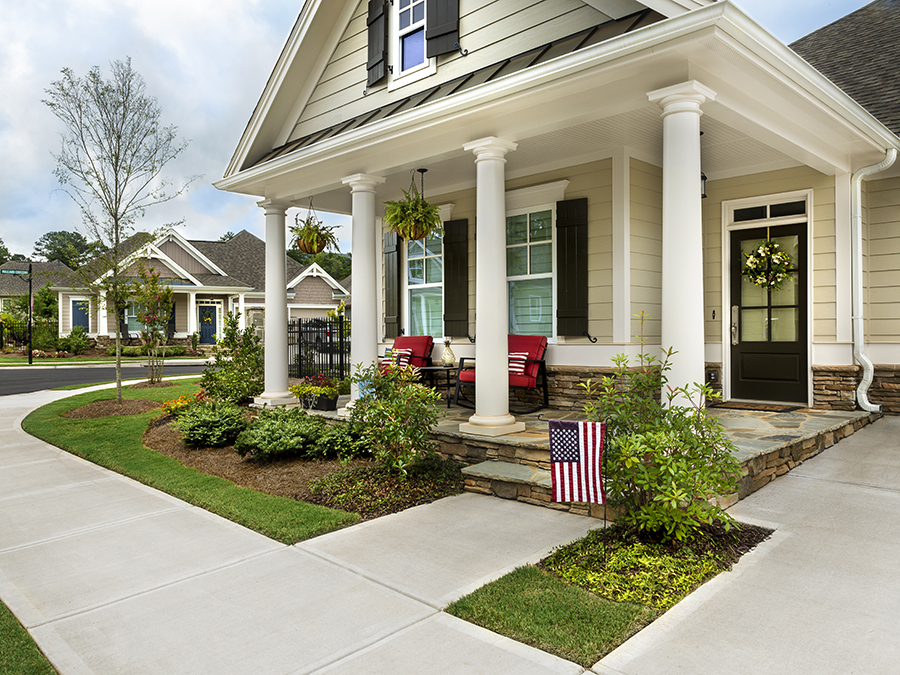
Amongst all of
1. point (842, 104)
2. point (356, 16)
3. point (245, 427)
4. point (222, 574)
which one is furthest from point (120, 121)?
point (842, 104)

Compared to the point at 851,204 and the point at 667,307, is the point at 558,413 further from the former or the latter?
the point at 851,204

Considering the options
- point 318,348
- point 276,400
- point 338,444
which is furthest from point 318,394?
point 318,348

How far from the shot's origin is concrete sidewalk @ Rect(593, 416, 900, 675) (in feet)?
7.56

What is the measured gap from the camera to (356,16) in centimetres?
766

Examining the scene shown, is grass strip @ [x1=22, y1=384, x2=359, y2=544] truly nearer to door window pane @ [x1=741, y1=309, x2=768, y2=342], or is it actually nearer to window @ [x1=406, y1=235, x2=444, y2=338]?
window @ [x1=406, y1=235, x2=444, y2=338]

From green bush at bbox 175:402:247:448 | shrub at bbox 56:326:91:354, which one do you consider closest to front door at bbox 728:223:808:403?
green bush at bbox 175:402:247:448

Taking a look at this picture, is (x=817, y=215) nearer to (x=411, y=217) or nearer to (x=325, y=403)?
(x=411, y=217)

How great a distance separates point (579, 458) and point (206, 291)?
2476 centimetres

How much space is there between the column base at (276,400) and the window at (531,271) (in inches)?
120

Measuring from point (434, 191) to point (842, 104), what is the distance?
187 inches

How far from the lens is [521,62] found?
5363 millimetres

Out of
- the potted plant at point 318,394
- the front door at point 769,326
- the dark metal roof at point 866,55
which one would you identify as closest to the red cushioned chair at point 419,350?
the potted plant at point 318,394

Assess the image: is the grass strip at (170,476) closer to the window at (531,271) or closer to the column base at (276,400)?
the column base at (276,400)

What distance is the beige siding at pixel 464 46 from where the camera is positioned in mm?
5441
